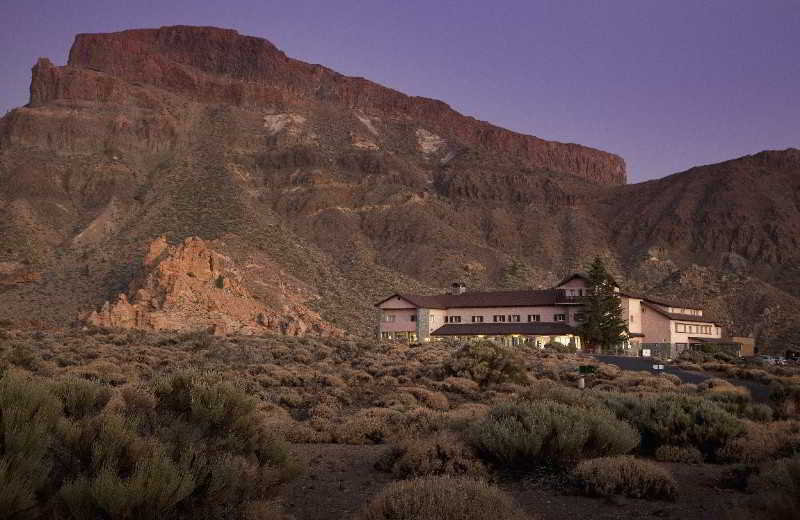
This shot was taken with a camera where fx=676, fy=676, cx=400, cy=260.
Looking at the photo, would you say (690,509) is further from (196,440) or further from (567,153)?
(567,153)

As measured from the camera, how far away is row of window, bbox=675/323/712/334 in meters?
57.3

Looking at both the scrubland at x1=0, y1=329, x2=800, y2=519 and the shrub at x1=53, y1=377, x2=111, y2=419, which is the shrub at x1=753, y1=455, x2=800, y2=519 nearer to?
the scrubland at x1=0, y1=329, x2=800, y2=519

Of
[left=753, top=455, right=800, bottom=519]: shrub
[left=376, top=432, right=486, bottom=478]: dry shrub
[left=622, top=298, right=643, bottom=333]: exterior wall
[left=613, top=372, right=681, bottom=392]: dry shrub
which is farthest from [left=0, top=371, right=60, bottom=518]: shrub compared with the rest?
[left=622, top=298, right=643, bottom=333]: exterior wall

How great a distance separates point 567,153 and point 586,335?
423 feet

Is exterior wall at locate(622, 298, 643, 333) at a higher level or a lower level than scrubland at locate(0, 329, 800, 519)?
higher

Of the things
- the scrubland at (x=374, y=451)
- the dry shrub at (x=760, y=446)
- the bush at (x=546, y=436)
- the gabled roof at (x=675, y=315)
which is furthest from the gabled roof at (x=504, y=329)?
the bush at (x=546, y=436)

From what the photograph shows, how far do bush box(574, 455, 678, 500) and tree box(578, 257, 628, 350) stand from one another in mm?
44149

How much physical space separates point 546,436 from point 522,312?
47.9 metres

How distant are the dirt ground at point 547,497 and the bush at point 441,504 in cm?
131

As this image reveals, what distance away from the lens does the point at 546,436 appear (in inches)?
373

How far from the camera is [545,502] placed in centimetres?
808

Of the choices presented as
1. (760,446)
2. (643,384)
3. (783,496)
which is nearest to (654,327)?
(643,384)

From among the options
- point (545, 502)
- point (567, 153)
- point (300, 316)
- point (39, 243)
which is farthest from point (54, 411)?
point (567, 153)

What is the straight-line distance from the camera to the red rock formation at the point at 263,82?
134 m
